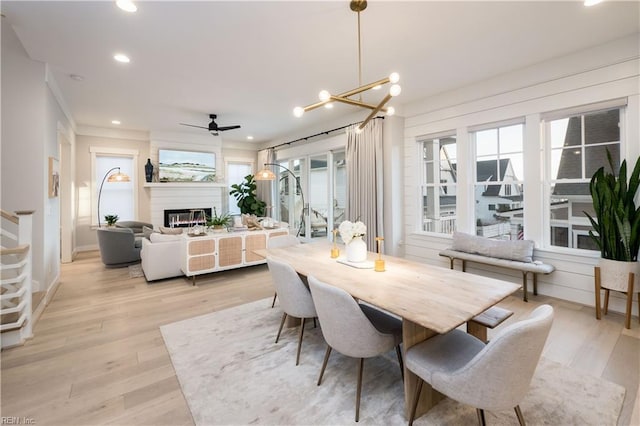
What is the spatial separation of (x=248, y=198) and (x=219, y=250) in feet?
12.3

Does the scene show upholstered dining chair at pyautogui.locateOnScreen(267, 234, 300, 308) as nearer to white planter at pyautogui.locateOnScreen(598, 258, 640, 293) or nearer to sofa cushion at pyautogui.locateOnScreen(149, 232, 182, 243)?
sofa cushion at pyautogui.locateOnScreen(149, 232, 182, 243)

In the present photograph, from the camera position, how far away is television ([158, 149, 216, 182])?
6996 millimetres

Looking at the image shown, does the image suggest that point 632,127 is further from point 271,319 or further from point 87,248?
point 87,248

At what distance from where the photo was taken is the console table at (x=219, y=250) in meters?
4.29

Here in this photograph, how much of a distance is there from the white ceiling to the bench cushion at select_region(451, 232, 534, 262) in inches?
84.5

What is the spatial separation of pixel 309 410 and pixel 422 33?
3259mm

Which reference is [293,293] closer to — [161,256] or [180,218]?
[161,256]

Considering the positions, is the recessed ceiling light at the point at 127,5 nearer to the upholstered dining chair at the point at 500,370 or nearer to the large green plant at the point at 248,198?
the upholstered dining chair at the point at 500,370

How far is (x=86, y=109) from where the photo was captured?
518 centimetres

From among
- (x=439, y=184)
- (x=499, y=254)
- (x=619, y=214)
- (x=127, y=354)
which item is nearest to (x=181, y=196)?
(x=127, y=354)

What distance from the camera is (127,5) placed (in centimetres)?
229

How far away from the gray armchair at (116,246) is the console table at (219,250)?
157cm

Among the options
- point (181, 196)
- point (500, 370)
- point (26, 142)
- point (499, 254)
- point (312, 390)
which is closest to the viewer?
point (500, 370)

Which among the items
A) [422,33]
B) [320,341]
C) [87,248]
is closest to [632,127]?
[422,33]
